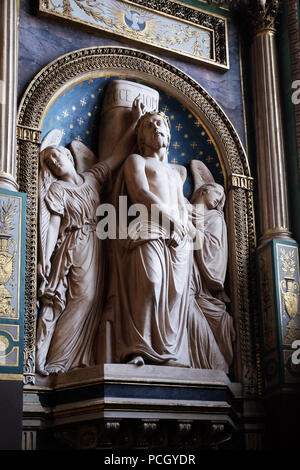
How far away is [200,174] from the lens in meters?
9.21

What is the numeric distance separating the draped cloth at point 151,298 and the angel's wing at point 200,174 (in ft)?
3.37

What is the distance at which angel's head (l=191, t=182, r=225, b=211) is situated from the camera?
8.97 meters

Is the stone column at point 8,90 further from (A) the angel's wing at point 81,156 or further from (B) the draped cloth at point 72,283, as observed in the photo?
(A) the angel's wing at point 81,156

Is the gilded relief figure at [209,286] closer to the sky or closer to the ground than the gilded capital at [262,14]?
closer to the ground

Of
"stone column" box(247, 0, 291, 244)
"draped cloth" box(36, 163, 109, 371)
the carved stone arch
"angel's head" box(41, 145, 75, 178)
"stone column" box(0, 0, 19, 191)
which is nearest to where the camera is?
"stone column" box(0, 0, 19, 191)

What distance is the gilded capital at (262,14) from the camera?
975cm

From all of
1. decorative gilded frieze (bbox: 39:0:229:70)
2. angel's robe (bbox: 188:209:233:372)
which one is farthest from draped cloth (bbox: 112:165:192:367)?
decorative gilded frieze (bbox: 39:0:229:70)

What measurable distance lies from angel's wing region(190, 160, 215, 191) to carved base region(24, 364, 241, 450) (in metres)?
2.29

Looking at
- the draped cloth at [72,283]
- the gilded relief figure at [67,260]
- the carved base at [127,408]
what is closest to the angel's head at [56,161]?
the gilded relief figure at [67,260]

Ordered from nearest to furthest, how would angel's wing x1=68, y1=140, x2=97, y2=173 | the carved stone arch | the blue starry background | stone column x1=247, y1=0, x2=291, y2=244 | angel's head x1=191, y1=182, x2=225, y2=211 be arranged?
the carved stone arch < angel's wing x1=68, y1=140, x2=97, y2=173 < the blue starry background < angel's head x1=191, y1=182, x2=225, y2=211 < stone column x1=247, y1=0, x2=291, y2=244

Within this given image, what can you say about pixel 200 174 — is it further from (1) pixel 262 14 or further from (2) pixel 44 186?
(1) pixel 262 14

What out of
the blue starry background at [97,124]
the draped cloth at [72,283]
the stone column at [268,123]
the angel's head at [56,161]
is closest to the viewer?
the draped cloth at [72,283]

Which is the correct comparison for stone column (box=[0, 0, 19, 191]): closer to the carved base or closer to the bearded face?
the bearded face

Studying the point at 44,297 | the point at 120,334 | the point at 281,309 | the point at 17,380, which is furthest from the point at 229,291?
the point at 17,380
